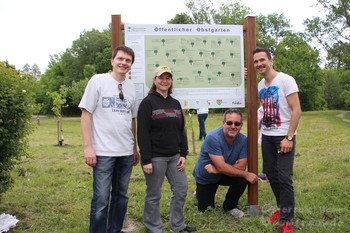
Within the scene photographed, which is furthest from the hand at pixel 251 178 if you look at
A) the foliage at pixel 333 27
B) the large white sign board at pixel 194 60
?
the foliage at pixel 333 27

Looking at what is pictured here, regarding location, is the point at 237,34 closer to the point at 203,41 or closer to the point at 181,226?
the point at 203,41

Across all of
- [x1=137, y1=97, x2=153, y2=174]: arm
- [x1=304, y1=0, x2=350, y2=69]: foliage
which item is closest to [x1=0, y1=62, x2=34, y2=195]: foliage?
[x1=137, y1=97, x2=153, y2=174]: arm

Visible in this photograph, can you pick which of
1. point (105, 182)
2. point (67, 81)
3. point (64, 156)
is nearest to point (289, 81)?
point (105, 182)

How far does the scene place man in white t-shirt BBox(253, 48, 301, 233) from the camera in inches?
148

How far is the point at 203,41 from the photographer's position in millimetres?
4414

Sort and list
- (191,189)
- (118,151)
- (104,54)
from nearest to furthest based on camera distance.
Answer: (118,151)
(191,189)
(104,54)

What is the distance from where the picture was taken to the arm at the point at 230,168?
430 centimetres

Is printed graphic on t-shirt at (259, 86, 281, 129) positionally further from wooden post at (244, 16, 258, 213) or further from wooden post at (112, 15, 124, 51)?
wooden post at (112, 15, 124, 51)

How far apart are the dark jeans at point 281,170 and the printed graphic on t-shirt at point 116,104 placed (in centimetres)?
162

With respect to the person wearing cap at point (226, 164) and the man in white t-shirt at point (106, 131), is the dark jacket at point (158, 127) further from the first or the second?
the person wearing cap at point (226, 164)

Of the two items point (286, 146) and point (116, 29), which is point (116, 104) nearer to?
point (116, 29)

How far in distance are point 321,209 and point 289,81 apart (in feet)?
6.13

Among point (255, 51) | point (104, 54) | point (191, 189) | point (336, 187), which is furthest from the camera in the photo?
point (104, 54)

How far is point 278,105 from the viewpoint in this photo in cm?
385
